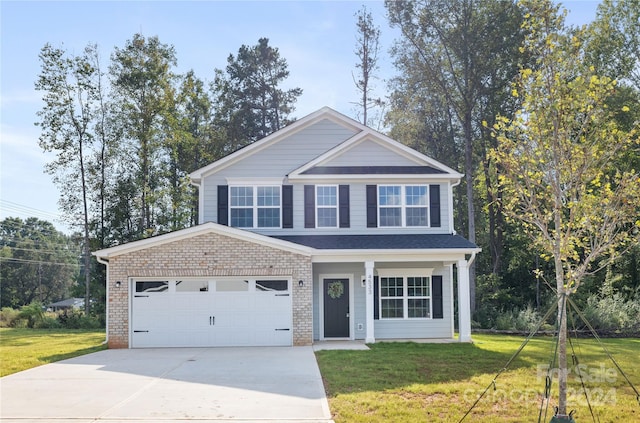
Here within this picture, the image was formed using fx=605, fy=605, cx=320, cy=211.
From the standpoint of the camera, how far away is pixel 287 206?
19.4 m

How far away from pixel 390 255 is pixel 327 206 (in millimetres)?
3062

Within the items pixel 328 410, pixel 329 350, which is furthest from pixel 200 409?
pixel 329 350

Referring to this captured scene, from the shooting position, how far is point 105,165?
3150 cm

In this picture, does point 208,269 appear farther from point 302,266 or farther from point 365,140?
point 365,140

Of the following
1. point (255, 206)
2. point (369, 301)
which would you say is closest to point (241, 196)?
point (255, 206)

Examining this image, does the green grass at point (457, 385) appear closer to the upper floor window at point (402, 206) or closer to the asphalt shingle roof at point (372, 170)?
the upper floor window at point (402, 206)

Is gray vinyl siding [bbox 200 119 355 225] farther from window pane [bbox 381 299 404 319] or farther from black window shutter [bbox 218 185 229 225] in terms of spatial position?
window pane [bbox 381 299 404 319]

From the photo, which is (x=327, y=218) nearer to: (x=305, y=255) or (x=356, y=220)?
(x=356, y=220)

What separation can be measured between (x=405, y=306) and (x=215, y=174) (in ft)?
24.5

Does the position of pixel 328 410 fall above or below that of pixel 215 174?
below

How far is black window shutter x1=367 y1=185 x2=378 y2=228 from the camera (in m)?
19.2

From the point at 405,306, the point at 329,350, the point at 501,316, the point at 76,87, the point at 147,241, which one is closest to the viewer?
the point at 329,350

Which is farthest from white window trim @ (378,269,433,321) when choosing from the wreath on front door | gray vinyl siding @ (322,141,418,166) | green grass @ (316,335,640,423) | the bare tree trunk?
the bare tree trunk

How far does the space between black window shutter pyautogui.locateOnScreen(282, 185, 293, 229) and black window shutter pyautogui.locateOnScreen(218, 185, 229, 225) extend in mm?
1836
